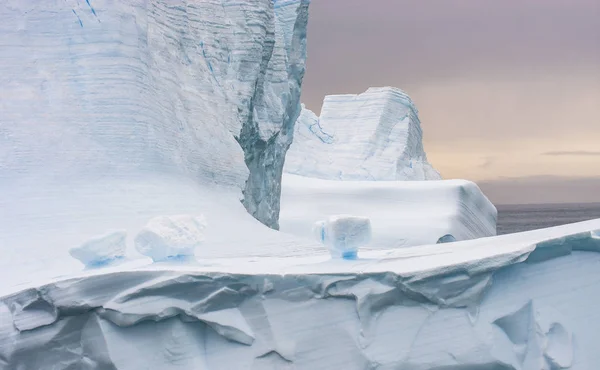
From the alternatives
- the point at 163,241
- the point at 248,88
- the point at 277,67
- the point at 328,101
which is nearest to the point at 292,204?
the point at 277,67

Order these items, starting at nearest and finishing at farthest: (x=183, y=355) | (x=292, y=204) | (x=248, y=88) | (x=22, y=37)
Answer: (x=183, y=355)
(x=22, y=37)
(x=248, y=88)
(x=292, y=204)

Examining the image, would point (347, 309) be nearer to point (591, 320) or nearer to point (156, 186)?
point (591, 320)

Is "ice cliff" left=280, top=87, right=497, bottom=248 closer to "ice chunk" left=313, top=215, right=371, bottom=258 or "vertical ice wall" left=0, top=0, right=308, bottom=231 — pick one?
"vertical ice wall" left=0, top=0, right=308, bottom=231

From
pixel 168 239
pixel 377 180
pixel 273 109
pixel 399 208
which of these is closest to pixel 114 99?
pixel 168 239

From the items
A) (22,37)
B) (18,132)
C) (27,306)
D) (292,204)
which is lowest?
(292,204)

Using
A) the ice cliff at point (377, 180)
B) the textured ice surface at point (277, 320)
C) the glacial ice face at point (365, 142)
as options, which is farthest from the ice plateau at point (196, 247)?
the glacial ice face at point (365, 142)

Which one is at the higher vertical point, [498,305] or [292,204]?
[498,305]

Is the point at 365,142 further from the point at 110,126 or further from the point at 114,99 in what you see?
the point at 110,126

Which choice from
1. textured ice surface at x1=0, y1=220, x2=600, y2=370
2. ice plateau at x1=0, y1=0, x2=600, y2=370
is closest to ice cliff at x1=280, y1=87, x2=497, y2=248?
ice plateau at x1=0, y1=0, x2=600, y2=370
